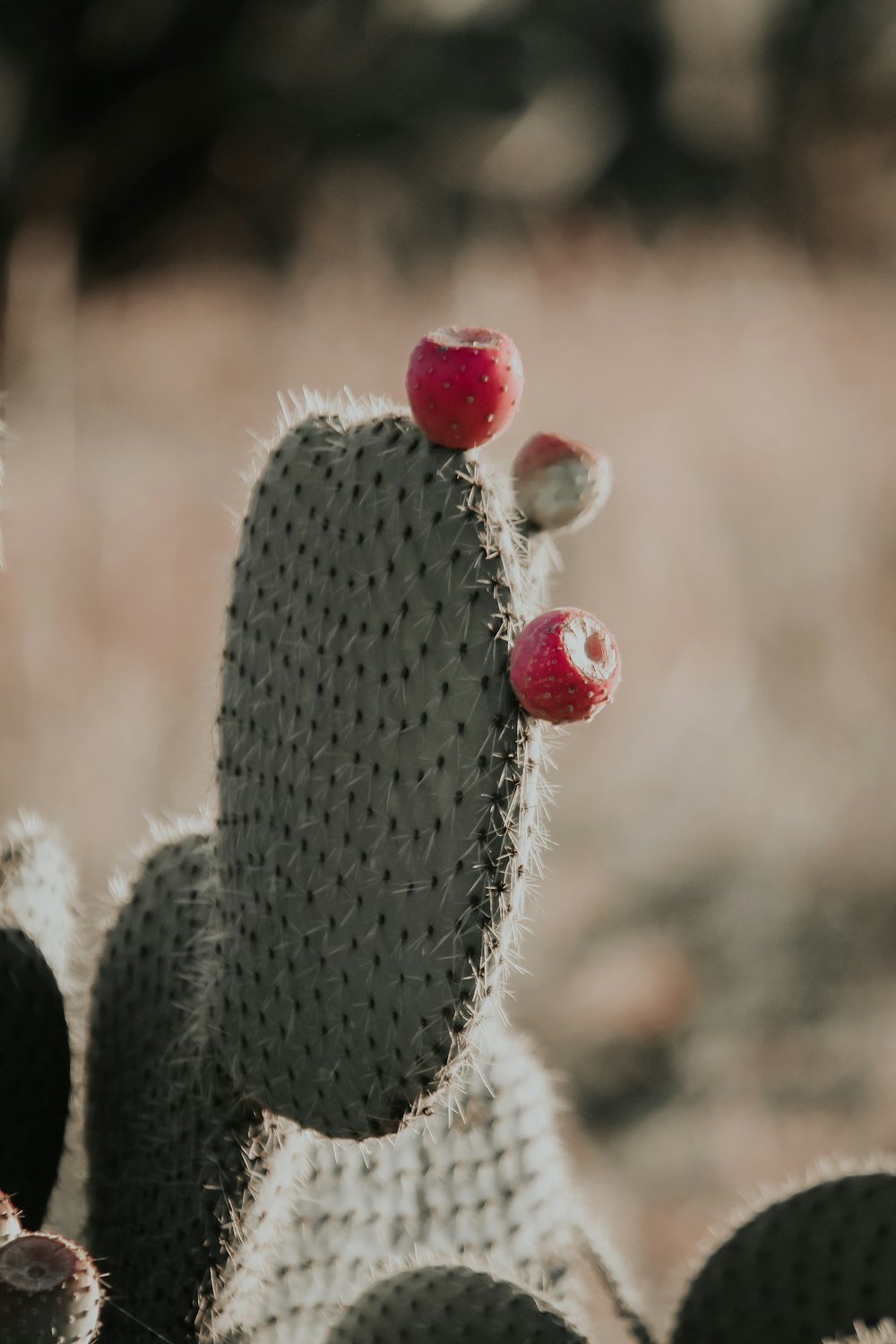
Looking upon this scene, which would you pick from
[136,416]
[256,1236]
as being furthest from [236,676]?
[136,416]

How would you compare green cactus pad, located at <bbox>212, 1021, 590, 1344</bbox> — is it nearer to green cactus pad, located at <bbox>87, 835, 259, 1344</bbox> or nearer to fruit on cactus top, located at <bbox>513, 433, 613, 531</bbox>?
green cactus pad, located at <bbox>87, 835, 259, 1344</bbox>

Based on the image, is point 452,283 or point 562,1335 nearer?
point 562,1335

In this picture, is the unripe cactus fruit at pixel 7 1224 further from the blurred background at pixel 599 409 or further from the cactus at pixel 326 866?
the blurred background at pixel 599 409

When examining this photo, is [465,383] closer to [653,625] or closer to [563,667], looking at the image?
[563,667]

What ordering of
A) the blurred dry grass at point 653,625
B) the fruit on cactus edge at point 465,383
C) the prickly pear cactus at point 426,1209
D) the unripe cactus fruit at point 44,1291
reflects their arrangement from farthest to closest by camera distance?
the blurred dry grass at point 653,625
the prickly pear cactus at point 426,1209
the fruit on cactus edge at point 465,383
the unripe cactus fruit at point 44,1291

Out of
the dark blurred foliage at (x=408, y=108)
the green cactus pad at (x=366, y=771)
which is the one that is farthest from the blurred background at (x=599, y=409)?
the green cactus pad at (x=366, y=771)

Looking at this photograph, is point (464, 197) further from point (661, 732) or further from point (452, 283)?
point (661, 732)

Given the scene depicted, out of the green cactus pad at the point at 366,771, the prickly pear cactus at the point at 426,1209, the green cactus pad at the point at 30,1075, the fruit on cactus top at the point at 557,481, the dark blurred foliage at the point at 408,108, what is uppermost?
the dark blurred foliage at the point at 408,108
